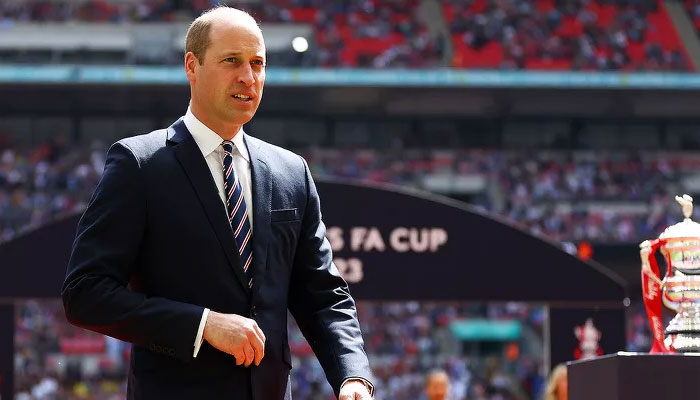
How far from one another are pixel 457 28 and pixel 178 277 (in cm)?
2840

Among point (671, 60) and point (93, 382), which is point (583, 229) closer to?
point (671, 60)

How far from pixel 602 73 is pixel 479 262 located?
17.7 metres

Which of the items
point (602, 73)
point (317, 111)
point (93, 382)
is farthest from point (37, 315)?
point (602, 73)

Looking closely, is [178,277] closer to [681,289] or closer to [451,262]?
[681,289]

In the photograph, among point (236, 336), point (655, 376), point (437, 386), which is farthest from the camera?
point (437, 386)

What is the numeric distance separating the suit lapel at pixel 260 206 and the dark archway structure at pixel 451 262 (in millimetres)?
7914

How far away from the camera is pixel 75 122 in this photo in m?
29.4

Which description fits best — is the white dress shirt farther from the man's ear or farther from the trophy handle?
the trophy handle

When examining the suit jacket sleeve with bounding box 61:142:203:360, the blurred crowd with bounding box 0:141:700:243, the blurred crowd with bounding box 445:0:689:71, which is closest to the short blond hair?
the suit jacket sleeve with bounding box 61:142:203:360

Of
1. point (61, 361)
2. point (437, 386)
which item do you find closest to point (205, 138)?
point (437, 386)

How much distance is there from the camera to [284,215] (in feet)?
9.35

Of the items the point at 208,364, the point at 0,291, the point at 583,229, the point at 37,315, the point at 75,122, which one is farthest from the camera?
the point at 75,122

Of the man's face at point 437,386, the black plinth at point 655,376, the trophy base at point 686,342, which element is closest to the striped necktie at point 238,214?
the black plinth at point 655,376

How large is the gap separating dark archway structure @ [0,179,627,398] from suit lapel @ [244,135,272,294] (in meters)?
7.91
